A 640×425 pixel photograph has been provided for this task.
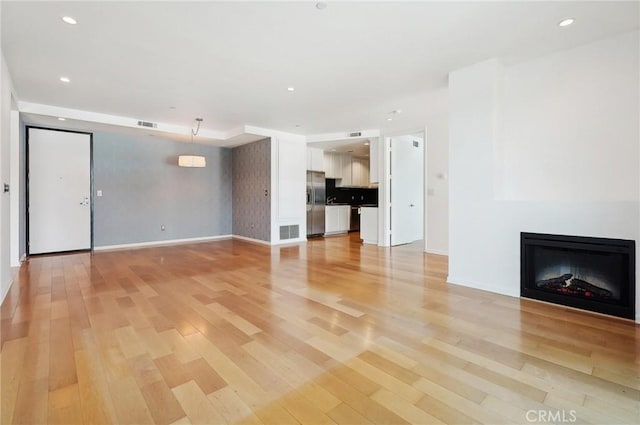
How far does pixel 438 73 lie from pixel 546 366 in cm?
324

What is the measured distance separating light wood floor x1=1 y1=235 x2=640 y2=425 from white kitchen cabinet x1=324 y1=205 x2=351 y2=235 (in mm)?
4752

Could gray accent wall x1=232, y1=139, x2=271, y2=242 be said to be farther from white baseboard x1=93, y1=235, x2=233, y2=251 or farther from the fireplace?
the fireplace

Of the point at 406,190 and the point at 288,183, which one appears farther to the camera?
the point at 288,183

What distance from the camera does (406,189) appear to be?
277 inches

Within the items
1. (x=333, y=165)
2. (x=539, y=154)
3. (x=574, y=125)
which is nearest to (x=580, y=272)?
(x=539, y=154)

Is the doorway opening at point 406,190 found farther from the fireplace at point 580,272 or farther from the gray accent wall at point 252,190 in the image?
the fireplace at point 580,272

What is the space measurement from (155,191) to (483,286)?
670cm

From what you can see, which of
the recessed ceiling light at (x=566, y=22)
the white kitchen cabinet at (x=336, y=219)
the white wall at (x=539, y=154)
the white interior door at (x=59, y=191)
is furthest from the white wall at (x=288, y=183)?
the recessed ceiling light at (x=566, y=22)

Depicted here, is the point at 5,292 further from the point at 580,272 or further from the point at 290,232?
the point at 580,272

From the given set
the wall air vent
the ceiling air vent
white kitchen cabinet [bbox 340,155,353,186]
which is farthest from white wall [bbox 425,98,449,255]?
the ceiling air vent

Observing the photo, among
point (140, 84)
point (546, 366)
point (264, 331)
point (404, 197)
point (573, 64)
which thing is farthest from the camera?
point (404, 197)

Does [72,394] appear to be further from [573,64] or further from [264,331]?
[573,64]

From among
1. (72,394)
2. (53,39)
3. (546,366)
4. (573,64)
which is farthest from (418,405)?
(53,39)

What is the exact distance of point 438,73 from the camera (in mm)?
3738
